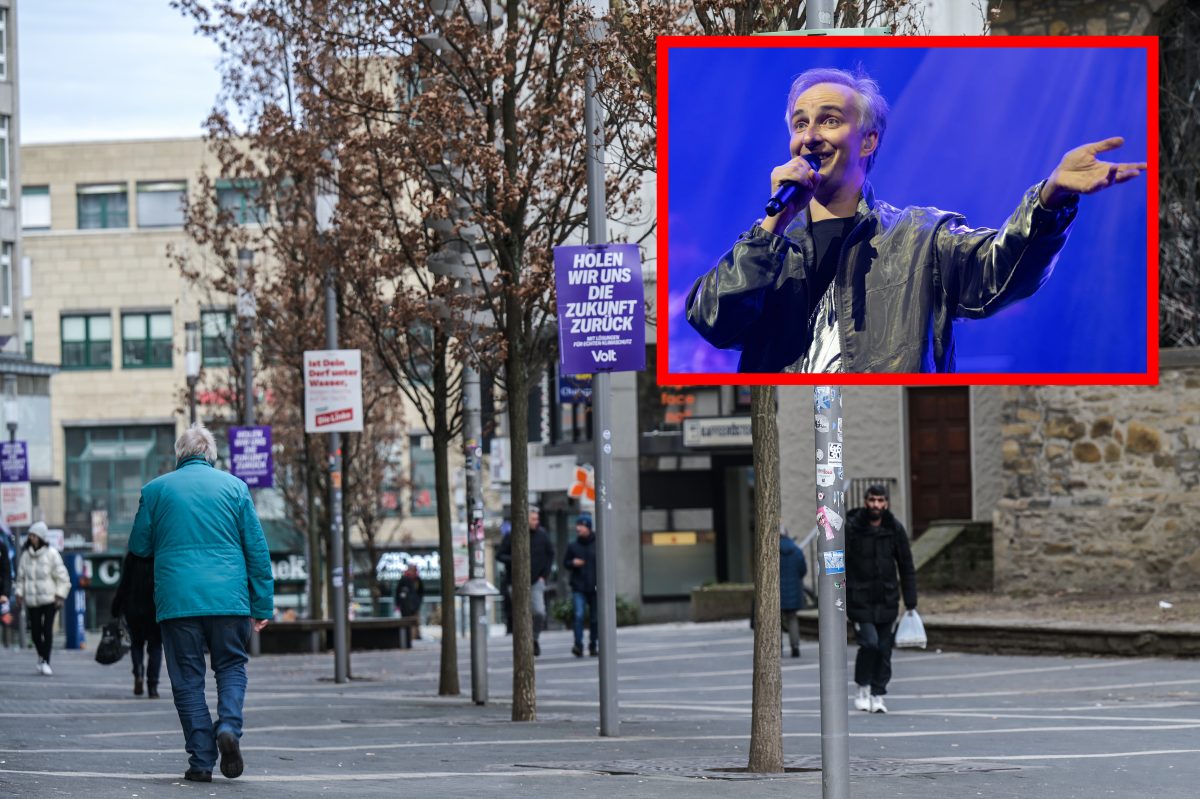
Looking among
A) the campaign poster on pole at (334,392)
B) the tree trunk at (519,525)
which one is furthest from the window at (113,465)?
the tree trunk at (519,525)

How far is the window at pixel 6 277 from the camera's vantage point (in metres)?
51.0

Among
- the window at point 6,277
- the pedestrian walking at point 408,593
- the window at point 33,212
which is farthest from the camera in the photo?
the window at point 33,212

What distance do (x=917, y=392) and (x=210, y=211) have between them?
517 inches

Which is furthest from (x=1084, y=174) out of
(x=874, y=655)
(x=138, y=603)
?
(x=138, y=603)

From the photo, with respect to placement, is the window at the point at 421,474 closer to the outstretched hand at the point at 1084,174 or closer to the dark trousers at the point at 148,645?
the dark trousers at the point at 148,645

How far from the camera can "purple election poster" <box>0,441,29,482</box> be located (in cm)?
4234

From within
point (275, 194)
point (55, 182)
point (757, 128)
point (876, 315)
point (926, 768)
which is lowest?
point (926, 768)

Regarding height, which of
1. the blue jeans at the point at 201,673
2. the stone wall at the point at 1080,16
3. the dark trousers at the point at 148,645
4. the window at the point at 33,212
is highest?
the window at the point at 33,212

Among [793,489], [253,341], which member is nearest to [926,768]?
[253,341]

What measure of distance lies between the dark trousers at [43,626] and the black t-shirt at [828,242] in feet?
63.3

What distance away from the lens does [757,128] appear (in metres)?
8.72

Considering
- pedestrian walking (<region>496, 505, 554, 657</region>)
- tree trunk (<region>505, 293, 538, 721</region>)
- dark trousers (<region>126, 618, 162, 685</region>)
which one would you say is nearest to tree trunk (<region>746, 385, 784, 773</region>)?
tree trunk (<region>505, 293, 538, 721</region>)

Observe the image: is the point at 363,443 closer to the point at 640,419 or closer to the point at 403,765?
the point at 640,419

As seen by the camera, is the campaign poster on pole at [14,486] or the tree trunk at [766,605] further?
the campaign poster on pole at [14,486]
